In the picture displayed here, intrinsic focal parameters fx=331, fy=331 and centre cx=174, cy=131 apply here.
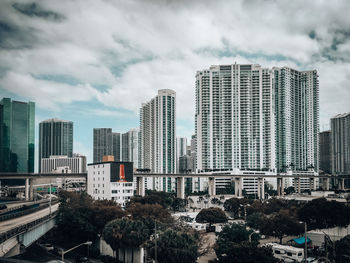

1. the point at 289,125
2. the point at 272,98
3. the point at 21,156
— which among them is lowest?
the point at 21,156

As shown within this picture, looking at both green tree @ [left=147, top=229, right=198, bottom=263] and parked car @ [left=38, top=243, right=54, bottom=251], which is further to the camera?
parked car @ [left=38, top=243, right=54, bottom=251]

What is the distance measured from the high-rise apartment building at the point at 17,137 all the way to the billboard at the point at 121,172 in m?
63.1

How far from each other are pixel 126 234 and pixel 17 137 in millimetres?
138857

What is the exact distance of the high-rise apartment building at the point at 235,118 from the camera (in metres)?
164

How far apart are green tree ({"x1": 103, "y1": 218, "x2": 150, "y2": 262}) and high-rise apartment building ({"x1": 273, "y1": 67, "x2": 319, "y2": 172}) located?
139 m

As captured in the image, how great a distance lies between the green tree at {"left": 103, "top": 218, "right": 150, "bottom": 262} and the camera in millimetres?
45906

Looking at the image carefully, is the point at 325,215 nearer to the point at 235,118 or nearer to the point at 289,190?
the point at 235,118

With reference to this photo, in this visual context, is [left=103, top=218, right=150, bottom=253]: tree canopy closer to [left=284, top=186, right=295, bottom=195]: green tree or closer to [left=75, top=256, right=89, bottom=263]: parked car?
[left=75, top=256, right=89, bottom=263]: parked car

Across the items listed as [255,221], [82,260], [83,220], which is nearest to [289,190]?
[255,221]

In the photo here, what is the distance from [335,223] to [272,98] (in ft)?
396

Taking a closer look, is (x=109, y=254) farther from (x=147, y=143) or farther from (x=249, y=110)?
(x=147, y=143)

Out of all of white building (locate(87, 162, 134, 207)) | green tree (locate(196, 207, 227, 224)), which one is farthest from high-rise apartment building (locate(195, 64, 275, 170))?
green tree (locate(196, 207, 227, 224))

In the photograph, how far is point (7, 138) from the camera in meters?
144

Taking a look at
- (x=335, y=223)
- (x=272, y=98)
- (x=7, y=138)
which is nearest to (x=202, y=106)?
(x=272, y=98)
